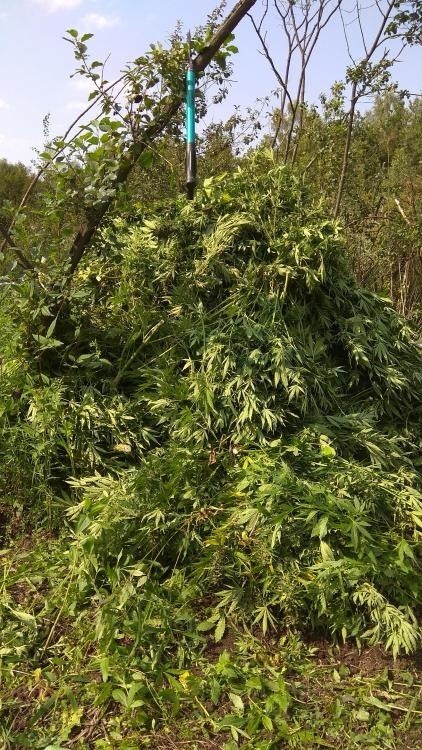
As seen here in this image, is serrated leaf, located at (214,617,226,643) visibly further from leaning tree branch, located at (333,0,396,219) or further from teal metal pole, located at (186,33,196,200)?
leaning tree branch, located at (333,0,396,219)

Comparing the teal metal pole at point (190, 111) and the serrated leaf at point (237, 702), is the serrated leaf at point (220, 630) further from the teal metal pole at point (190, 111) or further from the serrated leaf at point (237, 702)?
the teal metal pole at point (190, 111)

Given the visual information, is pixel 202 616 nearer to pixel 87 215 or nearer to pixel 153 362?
pixel 153 362

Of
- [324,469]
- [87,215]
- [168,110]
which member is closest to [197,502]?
[324,469]

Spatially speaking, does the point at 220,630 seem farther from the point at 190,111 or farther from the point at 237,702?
the point at 190,111

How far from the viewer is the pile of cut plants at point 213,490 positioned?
2.17m

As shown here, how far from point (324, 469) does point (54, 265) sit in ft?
5.50

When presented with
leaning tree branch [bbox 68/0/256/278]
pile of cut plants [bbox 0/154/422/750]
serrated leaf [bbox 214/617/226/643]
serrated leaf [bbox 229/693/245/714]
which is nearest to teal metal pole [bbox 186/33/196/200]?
leaning tree branch [bbox 68/0/256/278]

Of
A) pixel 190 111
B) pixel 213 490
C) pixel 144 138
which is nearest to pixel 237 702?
pixel 213 490

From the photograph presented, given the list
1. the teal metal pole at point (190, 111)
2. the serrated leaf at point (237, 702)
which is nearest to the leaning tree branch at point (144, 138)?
the teal metal pole at point (190, 111)

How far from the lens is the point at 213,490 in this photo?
9.04ft

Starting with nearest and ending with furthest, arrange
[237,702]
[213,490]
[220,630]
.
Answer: [237,702] → [220,630] → [213,490]

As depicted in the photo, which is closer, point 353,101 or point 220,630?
point 220,630

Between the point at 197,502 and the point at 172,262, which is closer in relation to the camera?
the point at 197,502

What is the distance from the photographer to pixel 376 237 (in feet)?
21.2
